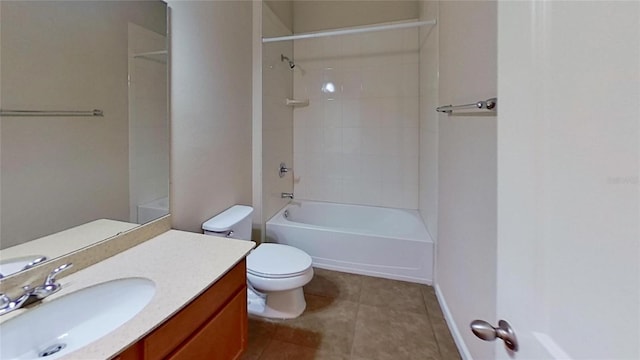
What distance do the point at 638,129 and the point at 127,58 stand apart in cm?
161

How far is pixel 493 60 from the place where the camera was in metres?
1.14

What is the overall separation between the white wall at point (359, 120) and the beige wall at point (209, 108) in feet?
3.18

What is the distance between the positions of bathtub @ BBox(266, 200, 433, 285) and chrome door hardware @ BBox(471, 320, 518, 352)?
Result: 1.87m

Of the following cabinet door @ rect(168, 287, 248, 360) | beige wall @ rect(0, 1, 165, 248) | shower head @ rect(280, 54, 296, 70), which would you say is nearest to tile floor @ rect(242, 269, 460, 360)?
cabinet door @ rect(168, 287, 248, 360)

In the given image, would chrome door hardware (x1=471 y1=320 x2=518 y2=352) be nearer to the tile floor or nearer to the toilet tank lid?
the tile floor

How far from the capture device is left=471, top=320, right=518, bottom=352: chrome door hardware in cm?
53

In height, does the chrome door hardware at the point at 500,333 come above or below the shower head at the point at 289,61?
below

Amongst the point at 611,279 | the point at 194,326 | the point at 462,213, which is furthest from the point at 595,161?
the point at 462,213

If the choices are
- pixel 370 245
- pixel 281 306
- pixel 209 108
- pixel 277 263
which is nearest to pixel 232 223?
pixel 277 263

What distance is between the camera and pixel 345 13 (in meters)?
3.08

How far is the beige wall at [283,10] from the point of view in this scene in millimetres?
2648

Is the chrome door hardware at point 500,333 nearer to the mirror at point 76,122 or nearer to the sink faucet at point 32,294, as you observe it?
the sink faucet at point 32,294

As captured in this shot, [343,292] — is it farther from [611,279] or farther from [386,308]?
[611,279]

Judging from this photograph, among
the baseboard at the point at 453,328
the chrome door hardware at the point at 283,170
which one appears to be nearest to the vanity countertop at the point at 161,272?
the baseboard at the point at 453,328
